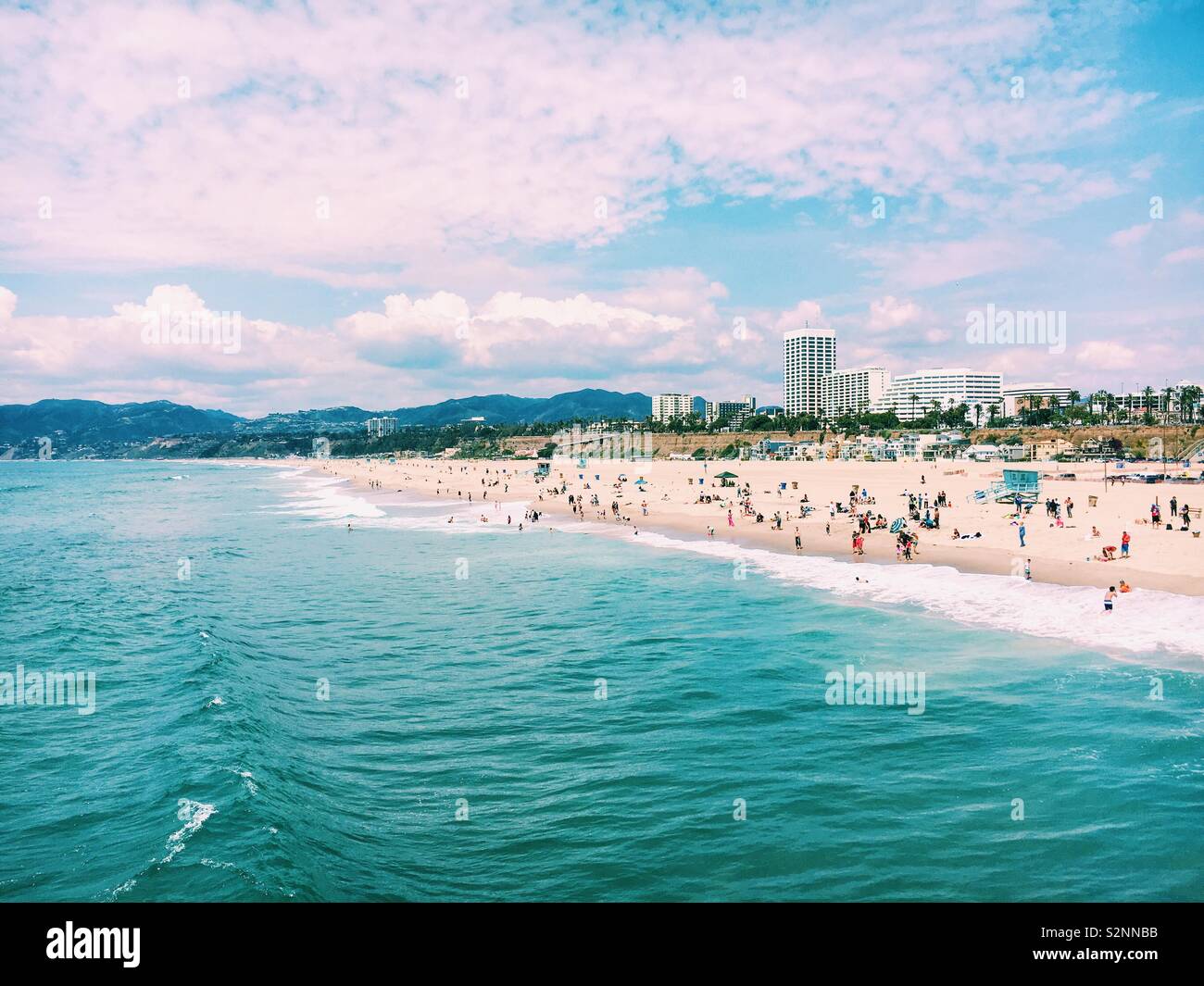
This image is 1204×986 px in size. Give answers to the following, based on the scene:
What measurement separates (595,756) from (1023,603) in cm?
1886

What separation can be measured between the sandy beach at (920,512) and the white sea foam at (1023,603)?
5.18ft

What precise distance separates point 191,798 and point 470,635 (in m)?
11.8

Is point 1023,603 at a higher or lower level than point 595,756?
higher

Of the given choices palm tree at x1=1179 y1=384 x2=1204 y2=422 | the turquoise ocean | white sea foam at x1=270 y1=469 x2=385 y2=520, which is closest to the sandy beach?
the turquoise ocean

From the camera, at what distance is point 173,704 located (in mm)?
19750

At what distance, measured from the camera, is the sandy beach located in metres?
32.4

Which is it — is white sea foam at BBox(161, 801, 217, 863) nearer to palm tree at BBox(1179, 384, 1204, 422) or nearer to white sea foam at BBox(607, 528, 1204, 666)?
white sea foam at BBox(607, 528, 1204, 666)

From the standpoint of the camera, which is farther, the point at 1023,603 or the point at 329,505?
the point at 329,505

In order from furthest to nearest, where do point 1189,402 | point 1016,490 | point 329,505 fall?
point 1189,402, point 329,505, point 1016,490

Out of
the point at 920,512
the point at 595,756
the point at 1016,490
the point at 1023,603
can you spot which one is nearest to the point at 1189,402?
the point at 1016,490

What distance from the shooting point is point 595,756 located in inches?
604

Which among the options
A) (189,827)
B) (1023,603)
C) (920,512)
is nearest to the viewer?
(189,827)

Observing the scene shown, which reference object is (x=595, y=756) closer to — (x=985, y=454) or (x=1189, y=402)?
(x=985, y=454)
